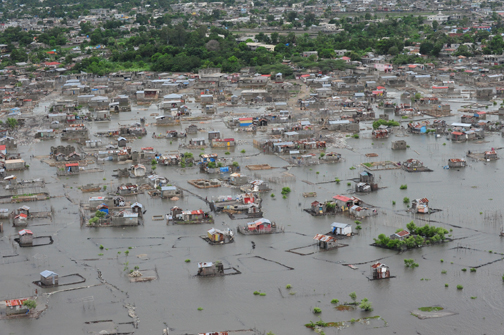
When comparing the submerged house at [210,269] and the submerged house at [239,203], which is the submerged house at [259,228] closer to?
the submerged house at [239,203]

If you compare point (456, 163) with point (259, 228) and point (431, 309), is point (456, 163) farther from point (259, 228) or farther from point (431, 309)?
point (431, 309)

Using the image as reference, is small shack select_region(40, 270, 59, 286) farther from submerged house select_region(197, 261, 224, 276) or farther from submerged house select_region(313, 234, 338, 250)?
submerged house select_region(313, 234, 338, 250)

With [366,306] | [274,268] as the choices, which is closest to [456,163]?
[274,268]

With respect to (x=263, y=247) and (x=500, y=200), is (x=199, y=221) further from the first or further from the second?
(x=500, y=200)

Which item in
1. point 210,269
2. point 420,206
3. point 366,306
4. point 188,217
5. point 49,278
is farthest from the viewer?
point 420,206

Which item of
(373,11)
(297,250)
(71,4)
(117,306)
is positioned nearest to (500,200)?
(297,250)
